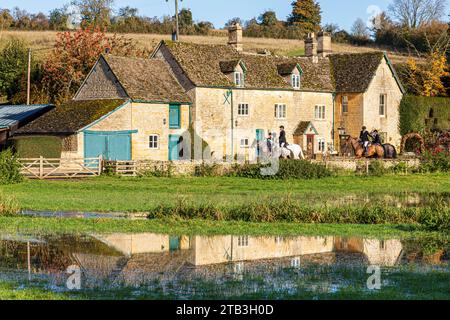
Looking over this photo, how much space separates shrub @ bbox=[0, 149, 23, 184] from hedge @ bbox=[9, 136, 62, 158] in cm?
998

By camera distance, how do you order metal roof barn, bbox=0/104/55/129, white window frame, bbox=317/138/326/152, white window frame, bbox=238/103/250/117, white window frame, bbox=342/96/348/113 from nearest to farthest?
metal roof barn, bbox=0/104/55/129, white window frame, bbox=238/103/250/117, white window frame, bbox=317/138/326/152, white window frame, bbox=342/96/348/113

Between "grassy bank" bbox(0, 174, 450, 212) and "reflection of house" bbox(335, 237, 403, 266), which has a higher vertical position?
"grassy bank" bbox(0, 174, 450, 212)

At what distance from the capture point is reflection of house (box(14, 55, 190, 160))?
5384 centimetres

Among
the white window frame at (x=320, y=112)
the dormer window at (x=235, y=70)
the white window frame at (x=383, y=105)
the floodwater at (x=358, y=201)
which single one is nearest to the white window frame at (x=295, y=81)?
the white window frame at (x=320, y=112)

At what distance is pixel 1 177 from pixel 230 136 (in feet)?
73.5

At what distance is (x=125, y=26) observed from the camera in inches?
4437

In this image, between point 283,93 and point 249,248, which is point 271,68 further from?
point 249,248

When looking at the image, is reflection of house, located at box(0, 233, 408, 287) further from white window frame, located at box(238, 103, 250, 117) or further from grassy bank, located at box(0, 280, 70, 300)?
white window frame, located at box(238, 103, 250, 117)

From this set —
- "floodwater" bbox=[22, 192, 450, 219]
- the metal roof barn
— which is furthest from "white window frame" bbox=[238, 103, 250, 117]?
"floodwater" bbox=[22, 192, 450, 219]

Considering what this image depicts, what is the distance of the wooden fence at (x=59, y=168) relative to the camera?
45.9 meters

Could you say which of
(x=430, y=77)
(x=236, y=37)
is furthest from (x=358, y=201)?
(x=430, y=77)

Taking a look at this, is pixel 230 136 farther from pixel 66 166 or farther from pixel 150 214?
pixel 150 214

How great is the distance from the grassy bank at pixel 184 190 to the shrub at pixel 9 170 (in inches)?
25.1

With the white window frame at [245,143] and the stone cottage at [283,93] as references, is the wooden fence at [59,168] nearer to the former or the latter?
the stone cottage at [283,93]
